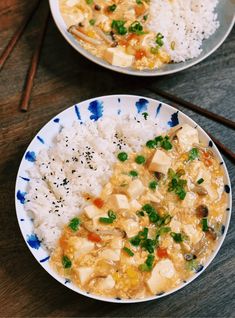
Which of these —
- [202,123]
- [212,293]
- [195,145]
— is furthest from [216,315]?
[202,123]

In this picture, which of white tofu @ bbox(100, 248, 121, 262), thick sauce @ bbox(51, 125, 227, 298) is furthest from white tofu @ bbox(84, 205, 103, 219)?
white tofu @ bbox(100, 248, 121, 262)

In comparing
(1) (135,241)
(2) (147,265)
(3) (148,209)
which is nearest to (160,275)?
(2) (147,265)

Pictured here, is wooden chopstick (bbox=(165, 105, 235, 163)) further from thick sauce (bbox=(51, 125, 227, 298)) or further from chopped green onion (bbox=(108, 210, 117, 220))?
Result: chopped green onion (bbox=(108, 210, 117, 220))

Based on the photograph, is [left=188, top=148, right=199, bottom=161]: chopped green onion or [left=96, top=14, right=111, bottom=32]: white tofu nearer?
[left=188, top=148, right=199, bottom=161]: chopped green onion

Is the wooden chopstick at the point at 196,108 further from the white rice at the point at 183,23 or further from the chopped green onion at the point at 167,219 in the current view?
the chopped green onion at the point at 167,219

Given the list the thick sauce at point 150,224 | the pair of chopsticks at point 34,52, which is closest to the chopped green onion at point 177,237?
the thick sauce at point 150,224

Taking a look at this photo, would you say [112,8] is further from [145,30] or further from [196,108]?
[196,108]
